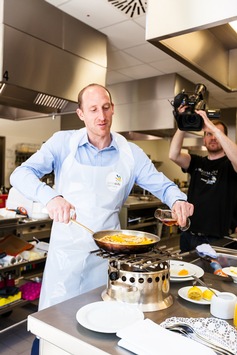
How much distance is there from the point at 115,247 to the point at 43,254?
1991 mm

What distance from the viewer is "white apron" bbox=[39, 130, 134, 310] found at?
1632 mm

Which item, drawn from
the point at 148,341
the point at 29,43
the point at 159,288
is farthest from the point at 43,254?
the point at 148,341

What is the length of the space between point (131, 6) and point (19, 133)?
351 centimetres

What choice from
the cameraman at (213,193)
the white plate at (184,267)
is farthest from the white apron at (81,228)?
the cameraman at (213,193)

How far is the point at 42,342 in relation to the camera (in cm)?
111

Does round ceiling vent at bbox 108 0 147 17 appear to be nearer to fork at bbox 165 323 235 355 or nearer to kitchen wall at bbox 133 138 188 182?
fork at bbox 165 323 235 355

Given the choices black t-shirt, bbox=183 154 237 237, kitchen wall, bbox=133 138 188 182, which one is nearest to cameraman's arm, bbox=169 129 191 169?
black t-shirt, bbox=183 154 237 237

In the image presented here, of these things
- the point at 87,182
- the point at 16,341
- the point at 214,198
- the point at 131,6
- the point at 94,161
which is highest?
the point at 131,6

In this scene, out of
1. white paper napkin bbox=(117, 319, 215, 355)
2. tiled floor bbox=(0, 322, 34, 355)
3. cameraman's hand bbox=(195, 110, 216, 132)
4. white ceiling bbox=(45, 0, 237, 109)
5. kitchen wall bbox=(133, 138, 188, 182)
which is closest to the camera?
white paper napkin bbox=(117, 319, 215, 355)

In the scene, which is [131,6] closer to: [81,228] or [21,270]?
[81,228]

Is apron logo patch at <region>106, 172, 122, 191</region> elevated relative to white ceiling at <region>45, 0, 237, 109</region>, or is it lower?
lower

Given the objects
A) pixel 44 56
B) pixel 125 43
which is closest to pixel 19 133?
pixel 125 43

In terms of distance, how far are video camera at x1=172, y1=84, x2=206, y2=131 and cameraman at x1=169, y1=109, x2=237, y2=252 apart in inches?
15.4

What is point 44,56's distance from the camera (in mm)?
2787
